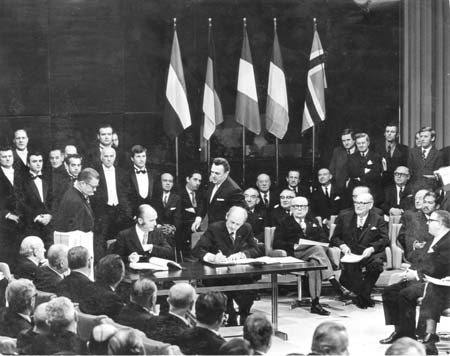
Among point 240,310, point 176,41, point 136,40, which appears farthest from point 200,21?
point 240,310

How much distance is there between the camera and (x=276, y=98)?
9.45m

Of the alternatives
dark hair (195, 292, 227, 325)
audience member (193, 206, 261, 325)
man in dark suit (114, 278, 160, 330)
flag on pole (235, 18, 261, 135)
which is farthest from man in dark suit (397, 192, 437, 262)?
man in dark suit (114, 278, 160, 330)

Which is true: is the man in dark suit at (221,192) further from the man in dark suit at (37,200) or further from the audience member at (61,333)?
the audience member at (61,333)

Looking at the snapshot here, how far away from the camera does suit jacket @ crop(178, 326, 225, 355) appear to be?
641cm

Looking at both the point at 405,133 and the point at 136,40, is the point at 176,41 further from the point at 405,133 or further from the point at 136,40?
the point at 405,133

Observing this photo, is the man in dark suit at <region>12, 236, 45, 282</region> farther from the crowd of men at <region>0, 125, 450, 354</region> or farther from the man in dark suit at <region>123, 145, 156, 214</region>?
the man in dark suit at <region>123, 145, 156, 214</region>

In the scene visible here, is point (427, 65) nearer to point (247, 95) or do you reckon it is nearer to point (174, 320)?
point (247, 95)

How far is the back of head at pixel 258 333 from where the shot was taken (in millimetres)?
5816

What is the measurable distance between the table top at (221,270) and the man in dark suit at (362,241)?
1097mm

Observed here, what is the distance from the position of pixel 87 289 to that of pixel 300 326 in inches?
78.9

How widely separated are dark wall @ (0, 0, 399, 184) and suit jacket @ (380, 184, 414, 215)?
642mm

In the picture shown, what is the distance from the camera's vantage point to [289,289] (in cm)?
930

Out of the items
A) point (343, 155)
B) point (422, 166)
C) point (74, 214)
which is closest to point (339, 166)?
point (343, 155)

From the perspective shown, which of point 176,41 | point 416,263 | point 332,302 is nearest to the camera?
point 416,263
